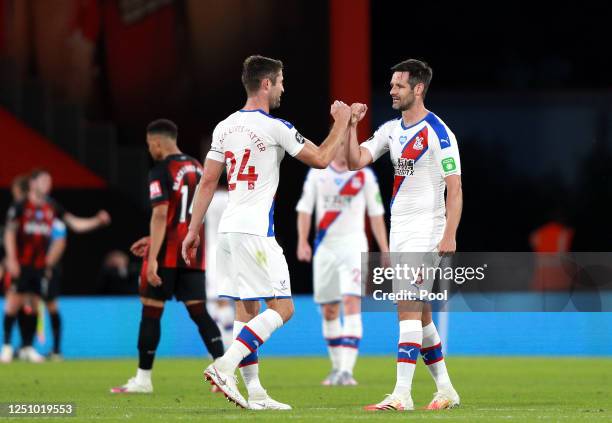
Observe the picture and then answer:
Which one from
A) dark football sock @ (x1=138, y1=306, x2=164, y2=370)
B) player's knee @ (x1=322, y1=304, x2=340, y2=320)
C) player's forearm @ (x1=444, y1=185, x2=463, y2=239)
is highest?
player's forearm @ (x1=444, y1=185, x2=463, y2=239)

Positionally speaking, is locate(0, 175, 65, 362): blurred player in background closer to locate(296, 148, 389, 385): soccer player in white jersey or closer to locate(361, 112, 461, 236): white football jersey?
locate(296, 148, 389, 385): soccer player in white jersey

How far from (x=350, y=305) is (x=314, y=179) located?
120 cm

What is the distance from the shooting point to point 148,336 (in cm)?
992

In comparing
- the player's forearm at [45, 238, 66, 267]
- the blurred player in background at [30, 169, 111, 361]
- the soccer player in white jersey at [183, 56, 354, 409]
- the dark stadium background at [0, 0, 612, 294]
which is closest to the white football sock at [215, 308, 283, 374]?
the soccer player in white jersey at [183, 56, 354, 409]

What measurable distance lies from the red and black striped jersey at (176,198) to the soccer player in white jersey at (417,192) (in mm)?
2125

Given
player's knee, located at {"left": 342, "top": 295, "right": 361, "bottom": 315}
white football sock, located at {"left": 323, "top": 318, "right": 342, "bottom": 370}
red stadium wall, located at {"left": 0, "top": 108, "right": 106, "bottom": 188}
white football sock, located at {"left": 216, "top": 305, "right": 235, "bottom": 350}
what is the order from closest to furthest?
white football sock, located at {"left": 323, "top": 318, "right": 342, "bottom": 370} → player's knee, located at {"left": 342, "top": 295, "right": 361, "bottom": 315} → white football sock, located at {"left": 216, "top": 305, "right": 235, "bottom": 350} → red stadium wall, located at {"left": 0, "top": 108, "right": 106, "bottom": 188}

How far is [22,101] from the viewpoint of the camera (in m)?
20.2

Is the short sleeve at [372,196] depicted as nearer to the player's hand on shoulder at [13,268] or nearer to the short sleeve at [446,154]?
the short sleeve at [446,154]

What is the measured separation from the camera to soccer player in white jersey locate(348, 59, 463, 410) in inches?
310

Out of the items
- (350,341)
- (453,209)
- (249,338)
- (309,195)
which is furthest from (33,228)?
(453,209)

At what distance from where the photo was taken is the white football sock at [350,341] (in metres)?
11.4

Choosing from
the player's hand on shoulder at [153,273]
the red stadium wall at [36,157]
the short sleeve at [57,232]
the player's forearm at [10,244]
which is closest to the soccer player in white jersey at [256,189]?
the player's hand on shoulder at [153,273]

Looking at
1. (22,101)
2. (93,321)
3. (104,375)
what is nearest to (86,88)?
(22,101)

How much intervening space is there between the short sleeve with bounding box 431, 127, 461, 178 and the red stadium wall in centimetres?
1250
